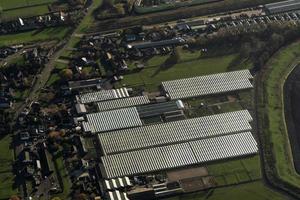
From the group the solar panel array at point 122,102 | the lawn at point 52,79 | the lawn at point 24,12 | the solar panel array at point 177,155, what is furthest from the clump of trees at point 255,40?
the lawn at point 24,12

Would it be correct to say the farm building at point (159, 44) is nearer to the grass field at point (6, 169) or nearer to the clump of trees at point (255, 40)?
the clump of trees at point (255, 40)

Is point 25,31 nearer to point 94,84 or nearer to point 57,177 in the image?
point 94,84

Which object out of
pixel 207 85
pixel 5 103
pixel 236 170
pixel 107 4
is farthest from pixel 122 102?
pixel 107 4

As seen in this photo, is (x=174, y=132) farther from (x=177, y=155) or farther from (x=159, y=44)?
(x=159, y=44)

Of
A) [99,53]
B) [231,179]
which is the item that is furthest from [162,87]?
[231,179]

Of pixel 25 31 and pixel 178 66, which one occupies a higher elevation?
pixel 25 31

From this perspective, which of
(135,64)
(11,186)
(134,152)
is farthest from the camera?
(135,64)

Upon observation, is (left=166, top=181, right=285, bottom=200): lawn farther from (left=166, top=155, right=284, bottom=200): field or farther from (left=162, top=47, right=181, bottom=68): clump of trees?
(left=162, top=47, right=181, bottom=68): clump of trees
